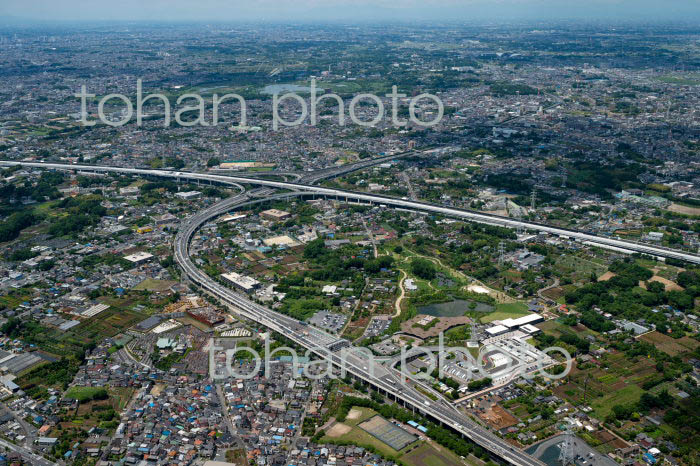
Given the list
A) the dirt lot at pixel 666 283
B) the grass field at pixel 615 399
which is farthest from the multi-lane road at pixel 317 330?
the grass field at pixel 615 399

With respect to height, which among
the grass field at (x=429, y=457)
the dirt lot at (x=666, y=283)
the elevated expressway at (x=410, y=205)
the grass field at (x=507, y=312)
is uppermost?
the elevated expressway at (x=410, y=205)

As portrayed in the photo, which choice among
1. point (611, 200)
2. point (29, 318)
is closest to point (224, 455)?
point (29, 318)

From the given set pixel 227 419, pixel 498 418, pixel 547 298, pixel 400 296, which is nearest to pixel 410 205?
pixel 400 296

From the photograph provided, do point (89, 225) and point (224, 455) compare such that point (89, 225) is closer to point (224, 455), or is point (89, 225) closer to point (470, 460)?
point (224, 455)

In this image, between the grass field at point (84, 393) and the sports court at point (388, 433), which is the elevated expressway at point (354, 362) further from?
the grass field at point (84, 393)

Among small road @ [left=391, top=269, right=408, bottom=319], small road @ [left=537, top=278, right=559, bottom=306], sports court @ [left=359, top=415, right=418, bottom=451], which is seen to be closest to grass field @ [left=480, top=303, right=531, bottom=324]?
small road @ [left=537, top=278, right=559, bottom=306]

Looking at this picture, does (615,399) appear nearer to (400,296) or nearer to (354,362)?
(354,362)

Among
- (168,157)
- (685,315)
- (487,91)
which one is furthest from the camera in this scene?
(487,91)
